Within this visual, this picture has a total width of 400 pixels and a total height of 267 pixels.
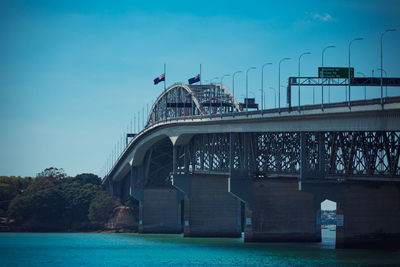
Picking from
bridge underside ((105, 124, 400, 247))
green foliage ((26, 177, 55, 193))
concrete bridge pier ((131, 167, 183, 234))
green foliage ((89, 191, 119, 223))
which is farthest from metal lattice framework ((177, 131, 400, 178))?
green foliage ((26, 177, 55, 193))

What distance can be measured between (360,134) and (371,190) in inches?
295

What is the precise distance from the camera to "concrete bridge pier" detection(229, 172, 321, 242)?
90688mm

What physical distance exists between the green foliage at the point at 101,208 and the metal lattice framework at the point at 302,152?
40.9 m

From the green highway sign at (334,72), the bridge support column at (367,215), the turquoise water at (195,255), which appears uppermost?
the green highway sign at (334,72)

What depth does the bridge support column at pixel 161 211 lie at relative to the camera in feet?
427

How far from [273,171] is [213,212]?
69.9ft

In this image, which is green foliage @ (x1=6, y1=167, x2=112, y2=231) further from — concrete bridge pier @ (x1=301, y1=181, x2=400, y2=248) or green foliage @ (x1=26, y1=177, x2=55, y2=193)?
concrete bridge pier @ (x1=301, y1=181, x2=400, y2=248)

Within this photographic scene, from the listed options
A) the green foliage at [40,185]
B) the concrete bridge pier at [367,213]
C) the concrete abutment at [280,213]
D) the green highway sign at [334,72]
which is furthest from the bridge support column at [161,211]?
the green highway sign at [334,72]

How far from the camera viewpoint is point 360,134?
70312mm

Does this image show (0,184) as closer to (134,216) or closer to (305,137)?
(134,216)

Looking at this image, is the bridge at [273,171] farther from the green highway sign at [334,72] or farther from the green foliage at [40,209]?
the green foliage at [40,209]

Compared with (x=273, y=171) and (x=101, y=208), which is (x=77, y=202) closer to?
(x=101, y=208)

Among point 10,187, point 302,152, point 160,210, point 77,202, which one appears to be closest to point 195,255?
point 302,152

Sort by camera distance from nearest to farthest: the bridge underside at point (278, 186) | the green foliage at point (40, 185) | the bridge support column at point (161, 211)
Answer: the bridge underside at point (278, 186)
the bridge support column at point (161, 211)
the green foliage at point (40, 185)
